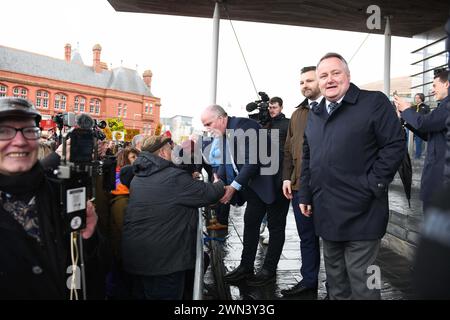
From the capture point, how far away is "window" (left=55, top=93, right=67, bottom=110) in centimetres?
5703

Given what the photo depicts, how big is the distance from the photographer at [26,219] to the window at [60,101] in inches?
2424

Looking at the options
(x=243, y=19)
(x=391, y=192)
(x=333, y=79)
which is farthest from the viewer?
(x=243, y=19)

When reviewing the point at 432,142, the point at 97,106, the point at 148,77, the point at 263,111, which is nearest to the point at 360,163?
the point at 432,142

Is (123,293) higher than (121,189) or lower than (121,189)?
lower

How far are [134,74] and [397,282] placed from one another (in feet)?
256

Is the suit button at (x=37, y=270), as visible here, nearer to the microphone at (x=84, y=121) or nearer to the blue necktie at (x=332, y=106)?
the microphone at (x=84, y=121)

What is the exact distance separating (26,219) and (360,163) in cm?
198

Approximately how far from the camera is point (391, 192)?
7000 millimetres

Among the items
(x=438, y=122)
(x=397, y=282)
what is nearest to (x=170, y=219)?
(x=438, y=122)

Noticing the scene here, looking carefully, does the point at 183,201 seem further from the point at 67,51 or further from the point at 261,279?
the point at 67,51

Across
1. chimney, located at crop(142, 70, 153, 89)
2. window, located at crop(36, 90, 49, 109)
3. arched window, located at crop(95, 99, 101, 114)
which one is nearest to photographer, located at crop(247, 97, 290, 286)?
window, located at crop(36, 90, 49, 109)

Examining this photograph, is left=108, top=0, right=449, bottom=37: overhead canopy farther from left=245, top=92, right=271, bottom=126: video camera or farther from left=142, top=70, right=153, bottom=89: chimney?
left=142, top=70, right=153, bottom=89: chimney

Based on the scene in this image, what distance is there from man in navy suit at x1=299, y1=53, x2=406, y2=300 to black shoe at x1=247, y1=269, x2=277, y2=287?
134 centimetres
